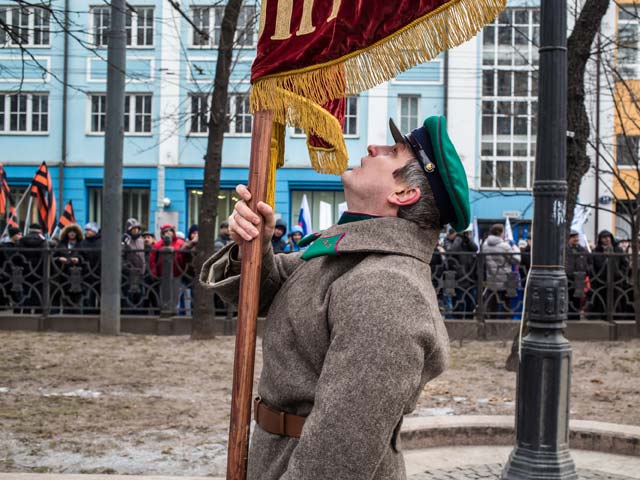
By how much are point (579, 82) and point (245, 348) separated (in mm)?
8454

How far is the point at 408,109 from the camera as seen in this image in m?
30.8

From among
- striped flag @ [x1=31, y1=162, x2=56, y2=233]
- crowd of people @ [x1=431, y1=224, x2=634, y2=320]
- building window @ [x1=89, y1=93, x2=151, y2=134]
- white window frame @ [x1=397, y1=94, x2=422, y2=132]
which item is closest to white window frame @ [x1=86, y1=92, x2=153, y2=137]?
building window @ [x1=89, y1=93, x2=151, y2=134]

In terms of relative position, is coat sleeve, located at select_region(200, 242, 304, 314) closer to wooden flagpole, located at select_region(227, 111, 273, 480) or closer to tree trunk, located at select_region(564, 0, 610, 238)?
wooden flagpole, located at select_region(227, 111, 273, 480)

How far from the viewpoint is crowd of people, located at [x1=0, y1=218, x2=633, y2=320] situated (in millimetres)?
13008

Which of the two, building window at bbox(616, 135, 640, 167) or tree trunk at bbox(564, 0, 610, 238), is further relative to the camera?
building window at bbox(616, 135, 640, 167)

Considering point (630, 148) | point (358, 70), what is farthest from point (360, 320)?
point (630, 148)

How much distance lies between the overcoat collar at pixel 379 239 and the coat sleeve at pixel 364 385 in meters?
0.20

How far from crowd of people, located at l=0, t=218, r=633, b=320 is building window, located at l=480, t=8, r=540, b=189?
57.4 feet

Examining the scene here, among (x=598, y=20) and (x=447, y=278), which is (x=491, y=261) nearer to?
(x=447, y=278)

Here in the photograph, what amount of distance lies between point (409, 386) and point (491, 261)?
11.5m

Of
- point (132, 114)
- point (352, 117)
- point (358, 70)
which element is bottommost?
point (358, 70)

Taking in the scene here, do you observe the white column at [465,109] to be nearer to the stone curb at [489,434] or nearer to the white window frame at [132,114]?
the white window frame at [132,114]

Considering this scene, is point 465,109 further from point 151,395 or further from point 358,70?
point 358,70

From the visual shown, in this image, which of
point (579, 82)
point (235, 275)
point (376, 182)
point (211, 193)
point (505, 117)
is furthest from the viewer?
point (505, 117)
